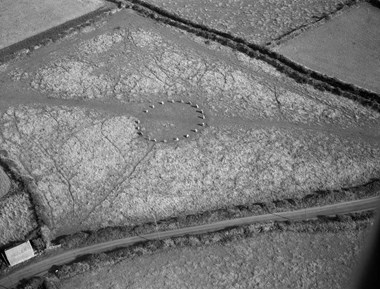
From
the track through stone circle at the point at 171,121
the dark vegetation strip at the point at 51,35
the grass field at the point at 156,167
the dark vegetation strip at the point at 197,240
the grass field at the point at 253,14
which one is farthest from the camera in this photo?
the grass field at the point at 253,14

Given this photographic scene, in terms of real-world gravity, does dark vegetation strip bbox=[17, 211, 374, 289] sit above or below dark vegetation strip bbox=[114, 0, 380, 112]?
below

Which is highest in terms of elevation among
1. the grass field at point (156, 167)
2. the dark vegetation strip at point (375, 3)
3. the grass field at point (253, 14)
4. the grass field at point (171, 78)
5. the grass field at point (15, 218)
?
the dark vegetation strip at point (375, 3)

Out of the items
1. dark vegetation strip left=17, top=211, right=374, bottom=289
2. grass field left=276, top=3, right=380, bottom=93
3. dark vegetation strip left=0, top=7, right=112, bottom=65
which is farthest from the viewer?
dark vegetation strip left=0, top=7, right=112, bottom=65

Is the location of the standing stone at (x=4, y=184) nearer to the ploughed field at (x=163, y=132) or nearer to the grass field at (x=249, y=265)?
the ploughed field at (x=163, y=132)

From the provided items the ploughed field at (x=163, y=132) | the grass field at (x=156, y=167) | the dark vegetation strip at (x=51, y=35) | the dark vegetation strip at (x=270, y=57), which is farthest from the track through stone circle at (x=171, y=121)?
the dark vegetation strip at (x=51, y=35)

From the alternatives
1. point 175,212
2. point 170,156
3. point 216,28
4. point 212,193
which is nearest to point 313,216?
point 212,193

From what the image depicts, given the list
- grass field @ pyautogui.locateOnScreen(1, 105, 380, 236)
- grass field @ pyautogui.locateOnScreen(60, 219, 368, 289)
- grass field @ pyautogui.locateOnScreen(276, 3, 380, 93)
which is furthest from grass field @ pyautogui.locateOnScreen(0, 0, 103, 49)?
grass field @ pyautogui.locateOnScreen(60, 219, 368, 289)

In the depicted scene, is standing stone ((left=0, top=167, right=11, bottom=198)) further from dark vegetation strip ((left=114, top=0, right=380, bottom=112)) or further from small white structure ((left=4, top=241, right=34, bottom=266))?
dark vegetation strip ((left=114, top=0, right=380, bottom=112))

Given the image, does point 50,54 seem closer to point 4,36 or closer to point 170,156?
point 4,36
